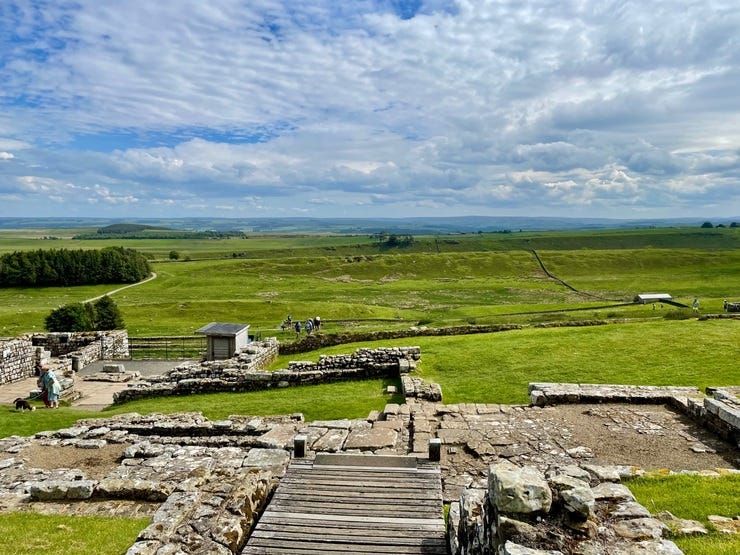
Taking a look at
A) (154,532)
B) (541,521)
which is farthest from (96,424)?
(541,521)

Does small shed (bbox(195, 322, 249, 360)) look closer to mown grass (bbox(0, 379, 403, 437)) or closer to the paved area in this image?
the paved area

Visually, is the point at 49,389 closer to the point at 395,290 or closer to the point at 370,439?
the point at 370,439

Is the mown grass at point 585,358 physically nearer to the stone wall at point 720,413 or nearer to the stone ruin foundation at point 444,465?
the stone ruin foundation at point 444,465

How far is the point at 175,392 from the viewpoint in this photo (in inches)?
877

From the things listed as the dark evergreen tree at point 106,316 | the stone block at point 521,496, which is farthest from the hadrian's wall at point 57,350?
the stone block at point 521,496

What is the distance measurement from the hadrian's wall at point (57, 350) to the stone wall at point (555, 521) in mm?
28371

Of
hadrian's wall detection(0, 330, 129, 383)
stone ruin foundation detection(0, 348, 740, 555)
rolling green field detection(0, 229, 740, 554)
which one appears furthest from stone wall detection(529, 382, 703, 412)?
hadrian's wall detection(0, 330, 129, 383)

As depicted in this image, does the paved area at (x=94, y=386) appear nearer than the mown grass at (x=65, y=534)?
No

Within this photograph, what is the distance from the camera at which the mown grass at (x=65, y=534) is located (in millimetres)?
8352

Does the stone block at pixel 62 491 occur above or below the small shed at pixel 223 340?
above

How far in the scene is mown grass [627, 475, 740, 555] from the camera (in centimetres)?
657

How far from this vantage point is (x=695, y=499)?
8.44m

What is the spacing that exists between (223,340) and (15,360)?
11.4 metres

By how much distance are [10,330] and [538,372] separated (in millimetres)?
50306
